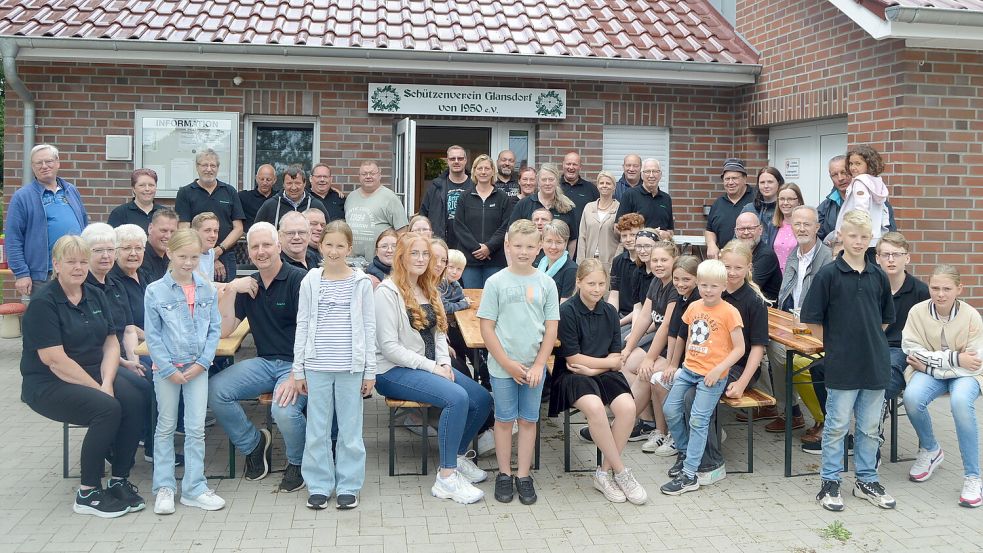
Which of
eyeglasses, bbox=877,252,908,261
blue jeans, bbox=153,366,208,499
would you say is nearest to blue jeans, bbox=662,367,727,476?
eyeglasses, bbox=877,252,908,261

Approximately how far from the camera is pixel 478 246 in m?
8.10

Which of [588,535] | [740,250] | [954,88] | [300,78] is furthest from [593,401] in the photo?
[300,78]

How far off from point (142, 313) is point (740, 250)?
3648 mm

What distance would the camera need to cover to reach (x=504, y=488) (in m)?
5.12

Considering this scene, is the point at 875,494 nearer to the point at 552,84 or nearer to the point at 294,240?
the point at 294,240

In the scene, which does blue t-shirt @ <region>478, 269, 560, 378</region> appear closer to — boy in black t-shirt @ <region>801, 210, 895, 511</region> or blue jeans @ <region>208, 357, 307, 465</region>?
blue jeans @ <region>208, 357, 307, 465</region>

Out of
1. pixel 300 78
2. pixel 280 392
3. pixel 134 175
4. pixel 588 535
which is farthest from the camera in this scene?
pixel 300 78

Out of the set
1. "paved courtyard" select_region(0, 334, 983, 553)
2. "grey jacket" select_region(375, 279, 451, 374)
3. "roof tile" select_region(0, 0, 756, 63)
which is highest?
"roof tile" select_region(0, 0, 756, 63)

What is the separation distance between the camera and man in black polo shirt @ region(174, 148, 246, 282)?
7852 millimetres

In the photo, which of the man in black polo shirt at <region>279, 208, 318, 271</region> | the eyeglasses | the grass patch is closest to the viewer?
the grass patch

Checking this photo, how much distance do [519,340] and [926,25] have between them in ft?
15.4

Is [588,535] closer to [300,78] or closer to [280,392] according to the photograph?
[280,392]

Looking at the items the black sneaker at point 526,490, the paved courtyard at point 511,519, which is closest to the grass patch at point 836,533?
the paved courtyard at point 511,519

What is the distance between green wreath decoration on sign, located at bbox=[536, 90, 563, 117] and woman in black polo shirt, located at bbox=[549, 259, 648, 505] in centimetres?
502
